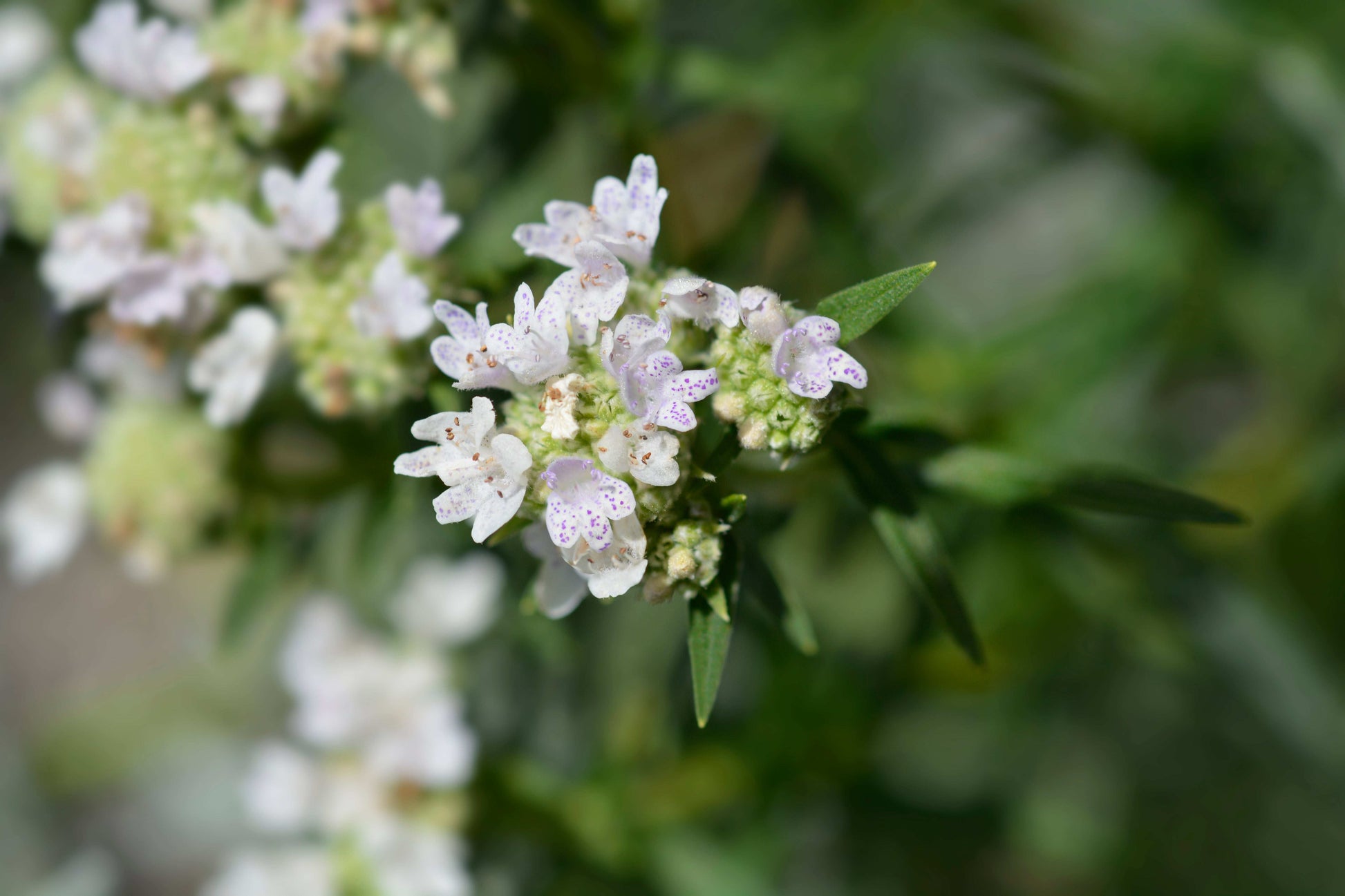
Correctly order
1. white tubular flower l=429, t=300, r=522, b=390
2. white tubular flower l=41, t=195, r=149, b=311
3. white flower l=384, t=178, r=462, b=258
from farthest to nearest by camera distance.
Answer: white tubular flower l=41, t=195, r=149, b=311 < white flower l=384, t=178, r=462, b=258 < white tubular flower l=429, t=300, r=522, b=390

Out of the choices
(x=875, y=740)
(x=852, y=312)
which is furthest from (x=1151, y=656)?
(x=852, y=312)

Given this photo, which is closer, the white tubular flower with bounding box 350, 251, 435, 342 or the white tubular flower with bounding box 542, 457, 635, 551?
the white tubular flower with bounding box 542, 457, 635, 551

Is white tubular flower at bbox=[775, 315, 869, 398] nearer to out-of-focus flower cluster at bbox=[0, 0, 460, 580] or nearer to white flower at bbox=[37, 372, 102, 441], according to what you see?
out-of-focus flower cluster at bbox=[0, 0, 460, 580]

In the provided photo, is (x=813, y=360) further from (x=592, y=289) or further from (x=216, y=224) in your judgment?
(x=216, y=224)

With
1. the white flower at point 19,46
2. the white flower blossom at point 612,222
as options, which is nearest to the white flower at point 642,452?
the white flower blossom at point 612,222

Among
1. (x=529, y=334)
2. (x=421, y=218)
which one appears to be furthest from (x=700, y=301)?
(x=421, y=218)

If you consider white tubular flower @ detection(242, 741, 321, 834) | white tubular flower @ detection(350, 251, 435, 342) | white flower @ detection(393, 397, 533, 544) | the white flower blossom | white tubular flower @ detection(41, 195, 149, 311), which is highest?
the white flower blossom

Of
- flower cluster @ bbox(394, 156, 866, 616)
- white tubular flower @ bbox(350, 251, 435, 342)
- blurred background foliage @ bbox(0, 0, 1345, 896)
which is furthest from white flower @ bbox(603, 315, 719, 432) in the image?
blurred background foliage @ bbox(0, 0, 1345, 896)
